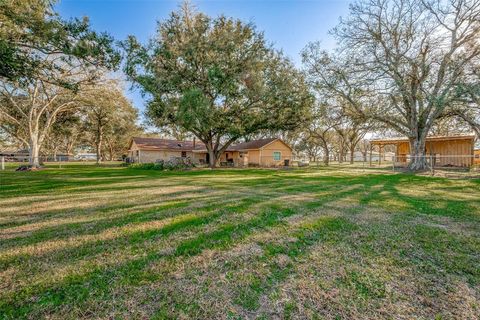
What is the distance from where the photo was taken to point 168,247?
3449mm

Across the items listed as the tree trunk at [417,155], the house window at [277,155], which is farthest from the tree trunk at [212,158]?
the tree trunk at [417,155]

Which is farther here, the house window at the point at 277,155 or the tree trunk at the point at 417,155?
the house window at the point at 277,155

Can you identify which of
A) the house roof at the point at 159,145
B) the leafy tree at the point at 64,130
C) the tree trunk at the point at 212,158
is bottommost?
the tree trunk at the point at 212,158

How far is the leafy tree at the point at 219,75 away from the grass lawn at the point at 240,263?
11915 millimetres

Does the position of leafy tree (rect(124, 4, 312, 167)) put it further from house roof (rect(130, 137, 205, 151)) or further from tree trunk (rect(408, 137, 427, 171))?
house roof (rect(130, 137, 205, 151))

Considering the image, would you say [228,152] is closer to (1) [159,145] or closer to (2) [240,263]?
(1) [159,145]

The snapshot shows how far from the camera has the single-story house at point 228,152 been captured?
26141 mm

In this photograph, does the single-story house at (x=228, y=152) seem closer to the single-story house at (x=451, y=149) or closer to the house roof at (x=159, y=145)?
the house roof at (x=159, y=145)

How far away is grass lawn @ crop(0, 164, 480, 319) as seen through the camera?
2.15 metres

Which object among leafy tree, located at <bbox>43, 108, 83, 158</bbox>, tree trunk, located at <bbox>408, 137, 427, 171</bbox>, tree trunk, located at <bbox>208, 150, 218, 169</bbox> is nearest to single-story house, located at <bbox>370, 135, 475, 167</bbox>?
tree trunk, located at <bbox>408, 137, 427, 171</bbox>

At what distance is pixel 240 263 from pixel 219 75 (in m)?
15.6

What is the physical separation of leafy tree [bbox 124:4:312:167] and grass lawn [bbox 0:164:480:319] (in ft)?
39.1

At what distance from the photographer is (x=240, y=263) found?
2975 millimetres

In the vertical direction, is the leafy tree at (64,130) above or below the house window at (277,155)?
above
